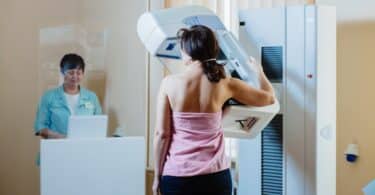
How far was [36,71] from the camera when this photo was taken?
3574 millimetres

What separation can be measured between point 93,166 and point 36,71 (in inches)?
44.0

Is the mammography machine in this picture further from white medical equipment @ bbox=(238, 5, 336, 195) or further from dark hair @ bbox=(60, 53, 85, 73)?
dark hair @ bbox=(60, 53, 85, 73)

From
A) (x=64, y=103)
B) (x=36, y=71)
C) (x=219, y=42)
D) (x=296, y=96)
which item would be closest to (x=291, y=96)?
(x=296, y=96)

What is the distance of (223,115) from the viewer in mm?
2230

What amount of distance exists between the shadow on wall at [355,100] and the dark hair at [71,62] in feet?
5.80

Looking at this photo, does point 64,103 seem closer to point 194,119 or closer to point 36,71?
point 36,71

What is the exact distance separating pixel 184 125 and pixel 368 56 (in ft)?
4.89

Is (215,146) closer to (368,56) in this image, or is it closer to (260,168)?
(260,168)

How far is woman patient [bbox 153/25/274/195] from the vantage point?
203 cm

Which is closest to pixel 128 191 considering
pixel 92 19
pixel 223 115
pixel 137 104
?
pixel 137 104

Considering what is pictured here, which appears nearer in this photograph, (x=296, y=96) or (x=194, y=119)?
(x=194, y=119)

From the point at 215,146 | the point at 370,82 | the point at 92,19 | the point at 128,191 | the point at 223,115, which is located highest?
the point at 92,19

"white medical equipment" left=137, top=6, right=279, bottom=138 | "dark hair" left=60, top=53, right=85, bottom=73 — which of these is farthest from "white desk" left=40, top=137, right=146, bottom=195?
"white medical equipment" left=137, top=6, right=279, bottom=138

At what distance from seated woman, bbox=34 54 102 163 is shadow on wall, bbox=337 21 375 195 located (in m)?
1.75
